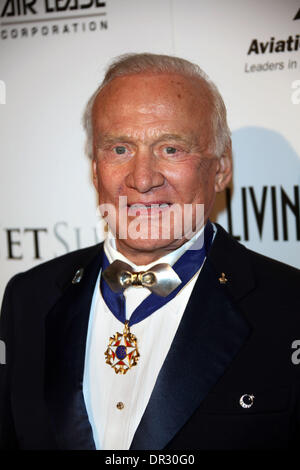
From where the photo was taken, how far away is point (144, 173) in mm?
1391

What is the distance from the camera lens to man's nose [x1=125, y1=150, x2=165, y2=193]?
1.39m

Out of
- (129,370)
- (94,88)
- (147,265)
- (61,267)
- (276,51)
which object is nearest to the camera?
(129,370)

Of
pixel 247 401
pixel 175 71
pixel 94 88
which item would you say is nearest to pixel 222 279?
pixel 247 401

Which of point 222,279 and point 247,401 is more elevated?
point 222,279

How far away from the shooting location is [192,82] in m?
1.47

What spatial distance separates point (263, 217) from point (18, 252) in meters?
1.02

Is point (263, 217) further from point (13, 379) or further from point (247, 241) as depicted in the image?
point (13, 379)

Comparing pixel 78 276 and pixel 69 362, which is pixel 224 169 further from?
pixel 69 362

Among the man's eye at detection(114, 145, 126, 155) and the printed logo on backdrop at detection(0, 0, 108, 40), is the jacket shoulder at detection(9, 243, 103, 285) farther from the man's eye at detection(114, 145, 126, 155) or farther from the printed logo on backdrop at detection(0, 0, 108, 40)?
the printed logo on backdrop at detection(0, 0, 108, 40)

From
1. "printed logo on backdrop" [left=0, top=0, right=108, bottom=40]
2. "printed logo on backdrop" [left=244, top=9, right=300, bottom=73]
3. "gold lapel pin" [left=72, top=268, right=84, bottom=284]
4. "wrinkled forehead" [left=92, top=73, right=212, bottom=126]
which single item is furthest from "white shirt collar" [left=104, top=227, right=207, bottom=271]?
"printed logo on backdrop" [left=0, top=0, right=108, bottom=40]

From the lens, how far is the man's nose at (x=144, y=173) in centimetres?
139

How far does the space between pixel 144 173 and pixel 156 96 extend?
0.21 metres

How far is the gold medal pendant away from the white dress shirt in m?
0.02

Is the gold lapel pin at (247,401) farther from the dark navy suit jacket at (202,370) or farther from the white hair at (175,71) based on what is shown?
the white hair at (175,71)
